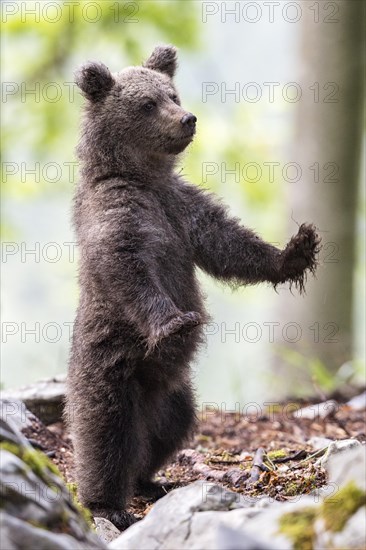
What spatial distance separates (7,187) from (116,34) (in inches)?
111

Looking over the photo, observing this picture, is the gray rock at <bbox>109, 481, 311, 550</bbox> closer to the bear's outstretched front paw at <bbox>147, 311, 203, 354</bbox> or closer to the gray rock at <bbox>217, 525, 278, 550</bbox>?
the gray rock at <bbox>217, 525, 278, 550</bbox>

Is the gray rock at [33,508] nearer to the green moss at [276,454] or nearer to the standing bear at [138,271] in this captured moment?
the standing bear at [138,271]

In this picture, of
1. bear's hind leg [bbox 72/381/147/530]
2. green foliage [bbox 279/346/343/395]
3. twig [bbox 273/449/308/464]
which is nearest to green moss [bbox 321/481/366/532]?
bear's hind leg [bbox 72/381/147/530]

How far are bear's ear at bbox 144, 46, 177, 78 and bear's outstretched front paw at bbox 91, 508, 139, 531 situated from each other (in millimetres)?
2902

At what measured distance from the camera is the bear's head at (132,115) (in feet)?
16.6

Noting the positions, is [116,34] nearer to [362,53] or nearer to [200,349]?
[362,53]

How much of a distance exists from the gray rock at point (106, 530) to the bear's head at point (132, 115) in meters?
2.16

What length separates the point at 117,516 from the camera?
4445 mm

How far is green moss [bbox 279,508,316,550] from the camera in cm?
259

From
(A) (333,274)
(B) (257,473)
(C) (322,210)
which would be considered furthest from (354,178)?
(B) (257,473)

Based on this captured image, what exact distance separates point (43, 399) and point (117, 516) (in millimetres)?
1938

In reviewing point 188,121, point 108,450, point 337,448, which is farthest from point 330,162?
point 108,450

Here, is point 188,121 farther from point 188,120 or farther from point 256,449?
point 256,449

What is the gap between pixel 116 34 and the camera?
11.8m
